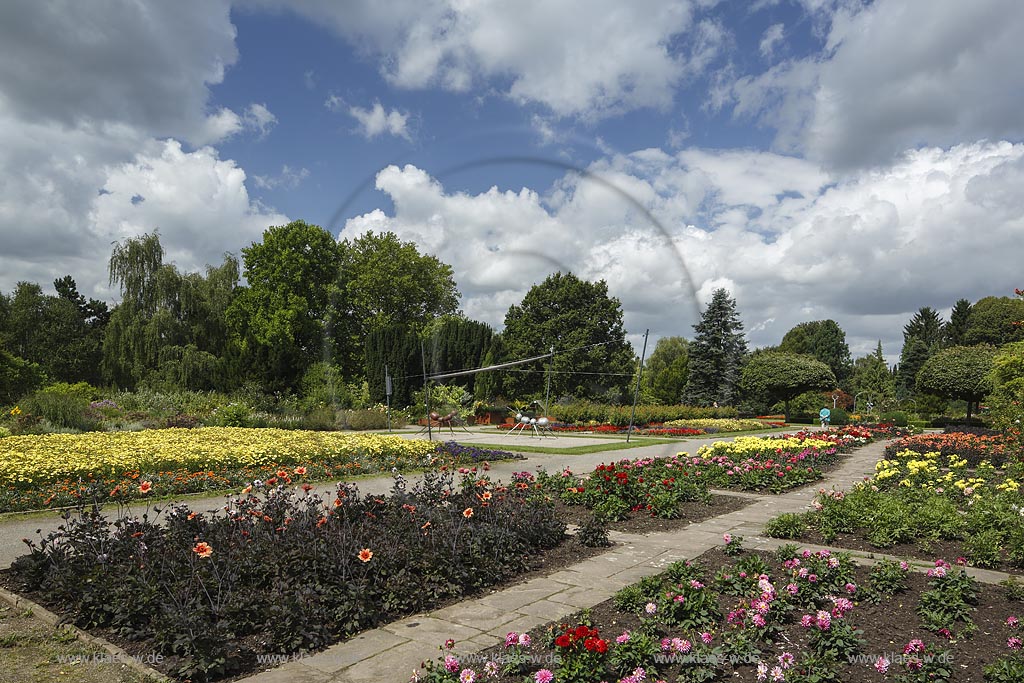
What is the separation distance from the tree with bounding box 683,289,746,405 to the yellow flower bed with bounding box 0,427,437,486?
3151cm

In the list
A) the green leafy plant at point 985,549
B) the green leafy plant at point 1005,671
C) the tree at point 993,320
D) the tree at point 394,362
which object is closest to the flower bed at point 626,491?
the green leafy plant at point 985,549

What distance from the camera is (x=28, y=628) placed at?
13.3 feet

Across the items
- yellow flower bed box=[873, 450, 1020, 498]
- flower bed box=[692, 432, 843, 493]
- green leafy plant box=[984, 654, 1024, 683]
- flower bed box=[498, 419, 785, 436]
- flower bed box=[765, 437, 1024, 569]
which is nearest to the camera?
green leafy plant box=[984, 654, 1024, 683]

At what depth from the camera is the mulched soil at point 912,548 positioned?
5.54 m

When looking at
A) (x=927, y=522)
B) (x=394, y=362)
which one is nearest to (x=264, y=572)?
(x=927, y=522)

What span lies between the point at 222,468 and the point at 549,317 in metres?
16.5

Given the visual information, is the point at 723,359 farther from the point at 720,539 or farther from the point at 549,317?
the point at 720,539

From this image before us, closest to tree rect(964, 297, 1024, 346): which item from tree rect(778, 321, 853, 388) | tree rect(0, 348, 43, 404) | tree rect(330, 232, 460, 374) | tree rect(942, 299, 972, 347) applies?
tree rect(942, 299, 972, 347)

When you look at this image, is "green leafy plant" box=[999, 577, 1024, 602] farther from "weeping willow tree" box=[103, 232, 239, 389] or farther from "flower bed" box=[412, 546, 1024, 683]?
"weeping willow tree" box=[103, 232, 239, 389]

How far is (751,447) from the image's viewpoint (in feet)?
41.7

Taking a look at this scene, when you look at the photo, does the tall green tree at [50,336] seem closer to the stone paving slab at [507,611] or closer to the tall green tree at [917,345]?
the stone paving slab at [507,611]

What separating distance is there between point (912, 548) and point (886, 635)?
8.53ft

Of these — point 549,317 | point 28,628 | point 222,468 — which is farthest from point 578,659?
point 549,317

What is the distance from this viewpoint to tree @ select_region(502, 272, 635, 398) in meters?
24.1
